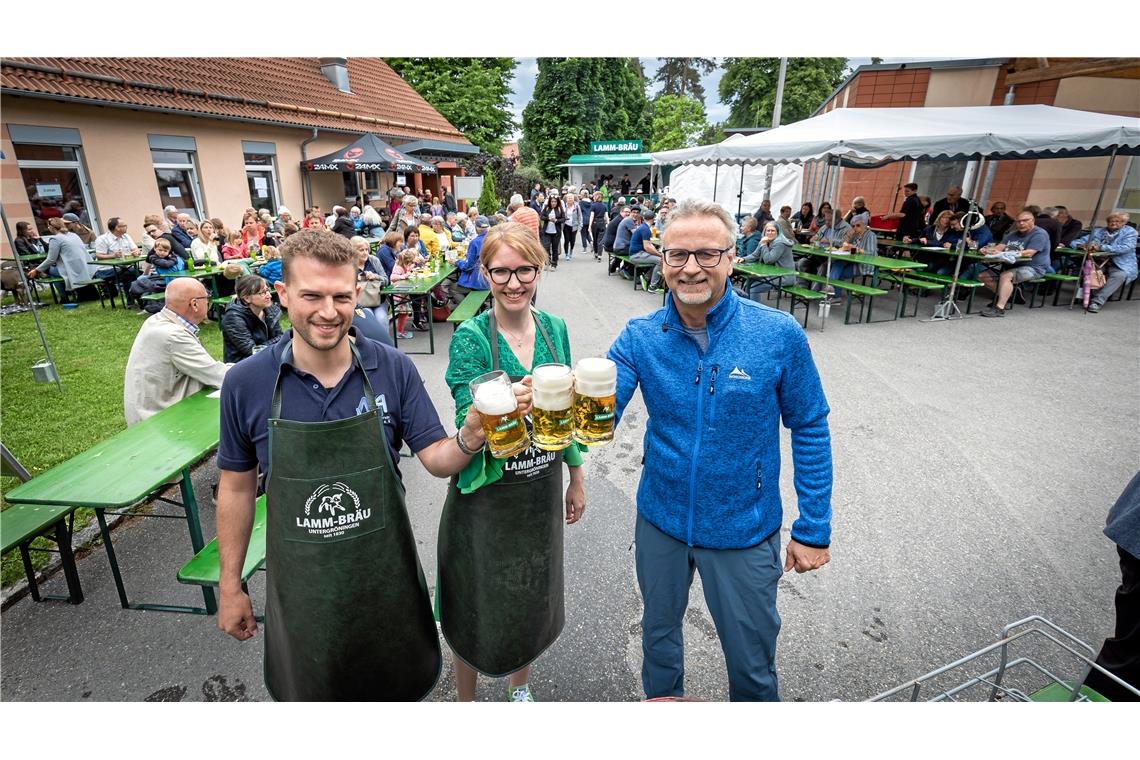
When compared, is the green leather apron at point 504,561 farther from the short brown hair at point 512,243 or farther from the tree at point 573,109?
the tree at point 573,109

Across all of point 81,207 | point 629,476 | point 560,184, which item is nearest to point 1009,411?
point 629,476

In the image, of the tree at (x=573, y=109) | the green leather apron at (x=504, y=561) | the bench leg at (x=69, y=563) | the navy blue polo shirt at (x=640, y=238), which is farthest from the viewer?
the tree at (x=573, y=109)

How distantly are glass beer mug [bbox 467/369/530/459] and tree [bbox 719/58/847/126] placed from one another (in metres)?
41.0

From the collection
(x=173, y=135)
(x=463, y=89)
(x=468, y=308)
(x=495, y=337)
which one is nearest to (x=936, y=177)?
(x=468, y=308)

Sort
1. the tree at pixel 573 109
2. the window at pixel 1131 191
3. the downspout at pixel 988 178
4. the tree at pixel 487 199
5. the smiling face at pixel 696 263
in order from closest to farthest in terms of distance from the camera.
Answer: the smiling face at pixel 696 263, the window at pixel 1131 191, the downspout at pixel 988 178, the tree at pixel 487 199, the tree at pixel 573 109

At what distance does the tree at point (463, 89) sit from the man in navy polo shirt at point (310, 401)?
3099 centimetres

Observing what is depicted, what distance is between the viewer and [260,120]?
1334cm

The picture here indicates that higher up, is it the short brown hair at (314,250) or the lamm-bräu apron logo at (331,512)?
the short brown hair at (314,250)

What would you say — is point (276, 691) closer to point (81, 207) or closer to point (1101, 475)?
point (1101, 475)

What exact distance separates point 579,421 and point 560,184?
141 ft

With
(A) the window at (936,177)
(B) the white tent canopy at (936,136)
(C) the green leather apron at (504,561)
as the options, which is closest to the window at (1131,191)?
(A) the window at (936,177)

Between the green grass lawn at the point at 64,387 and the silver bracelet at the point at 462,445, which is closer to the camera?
the silver bracelet at the point at 462,445

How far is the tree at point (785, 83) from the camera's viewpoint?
3672 cm

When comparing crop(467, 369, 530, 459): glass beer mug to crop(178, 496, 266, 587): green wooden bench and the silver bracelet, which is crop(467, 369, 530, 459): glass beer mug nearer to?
the silver bracelet
